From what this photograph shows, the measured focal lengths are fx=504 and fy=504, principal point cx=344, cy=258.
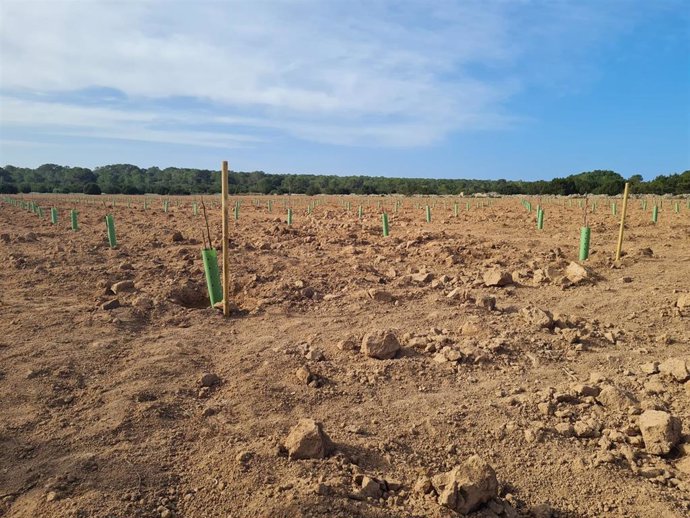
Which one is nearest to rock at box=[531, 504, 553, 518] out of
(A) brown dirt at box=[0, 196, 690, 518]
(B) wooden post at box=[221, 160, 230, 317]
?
(A) brown dirt at box=[0, 196, 690, 518]

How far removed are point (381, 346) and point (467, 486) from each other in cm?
179

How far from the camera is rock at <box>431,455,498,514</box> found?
230cm

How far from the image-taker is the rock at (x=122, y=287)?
19.5 ft

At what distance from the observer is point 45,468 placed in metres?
2.53

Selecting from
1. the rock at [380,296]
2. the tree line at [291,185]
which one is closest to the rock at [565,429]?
the rock at [380,296]

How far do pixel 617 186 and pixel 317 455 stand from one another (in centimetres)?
6542

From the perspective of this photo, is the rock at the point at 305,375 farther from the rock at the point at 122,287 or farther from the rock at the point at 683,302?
the rock at the point at 683,302

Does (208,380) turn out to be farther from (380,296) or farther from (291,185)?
(291,185)

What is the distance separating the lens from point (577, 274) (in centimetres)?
639

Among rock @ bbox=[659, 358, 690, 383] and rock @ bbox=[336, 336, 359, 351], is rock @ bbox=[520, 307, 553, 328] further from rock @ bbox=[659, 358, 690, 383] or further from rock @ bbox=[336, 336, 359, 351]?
rock @ bbox=[336, 336, 359, 351]

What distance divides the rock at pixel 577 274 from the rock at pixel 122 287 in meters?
5.40

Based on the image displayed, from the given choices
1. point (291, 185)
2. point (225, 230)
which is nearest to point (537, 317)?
point (225, 230)

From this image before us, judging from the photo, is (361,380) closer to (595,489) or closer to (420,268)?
(595,489)

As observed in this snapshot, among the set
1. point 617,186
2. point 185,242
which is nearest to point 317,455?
point 185,242
